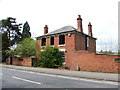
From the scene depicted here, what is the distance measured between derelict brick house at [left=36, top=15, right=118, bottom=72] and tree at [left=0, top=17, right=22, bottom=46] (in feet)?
85.0

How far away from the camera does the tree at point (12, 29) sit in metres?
48.5

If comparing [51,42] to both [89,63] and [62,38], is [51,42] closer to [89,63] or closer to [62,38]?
[62,38]

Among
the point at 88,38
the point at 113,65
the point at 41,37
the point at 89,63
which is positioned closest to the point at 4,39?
the point at 41,37

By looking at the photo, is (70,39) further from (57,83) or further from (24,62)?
(57,83)

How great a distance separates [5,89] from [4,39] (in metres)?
34.1

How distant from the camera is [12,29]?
167 ft

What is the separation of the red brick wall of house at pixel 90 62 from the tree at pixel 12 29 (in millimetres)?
33307

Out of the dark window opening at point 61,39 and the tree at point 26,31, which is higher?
the tree at point 26,31

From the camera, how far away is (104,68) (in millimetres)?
16094

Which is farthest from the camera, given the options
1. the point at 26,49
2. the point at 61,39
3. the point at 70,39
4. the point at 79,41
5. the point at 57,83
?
the point at 26,49

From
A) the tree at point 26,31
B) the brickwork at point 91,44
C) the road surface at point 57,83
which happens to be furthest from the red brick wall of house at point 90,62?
the tree at point 26,31

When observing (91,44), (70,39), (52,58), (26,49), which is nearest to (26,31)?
(26,49)

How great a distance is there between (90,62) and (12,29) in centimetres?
4082

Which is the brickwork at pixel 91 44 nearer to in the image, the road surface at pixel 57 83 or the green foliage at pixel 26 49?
the green foliage at pixel 26 49
